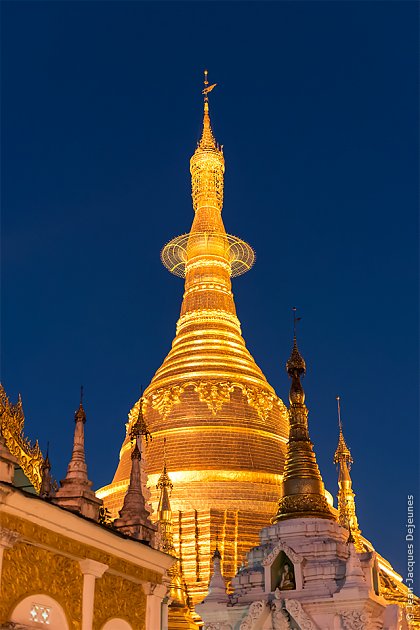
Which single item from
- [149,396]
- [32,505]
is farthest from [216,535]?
[32,505]

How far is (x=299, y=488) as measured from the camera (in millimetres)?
25578

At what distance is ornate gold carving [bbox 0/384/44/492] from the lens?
1914 centimetres

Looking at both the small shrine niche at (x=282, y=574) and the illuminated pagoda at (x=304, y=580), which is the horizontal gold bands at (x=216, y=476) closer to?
the illuminated pagoda at (x=304, y=580)

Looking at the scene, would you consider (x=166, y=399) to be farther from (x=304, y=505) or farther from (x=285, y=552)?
(x=285, y=552)

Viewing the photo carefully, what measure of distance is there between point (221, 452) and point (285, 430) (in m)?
4.74

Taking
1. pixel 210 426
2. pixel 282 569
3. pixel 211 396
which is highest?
pixel 211 396

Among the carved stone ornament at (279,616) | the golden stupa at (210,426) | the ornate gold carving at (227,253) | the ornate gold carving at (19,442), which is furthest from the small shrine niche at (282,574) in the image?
the ornate gold carving at (227,253)

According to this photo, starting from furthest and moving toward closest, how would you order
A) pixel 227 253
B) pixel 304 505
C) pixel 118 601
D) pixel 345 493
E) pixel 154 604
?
pixel 227 253
pixel 345 493
pixel 304 505
pixel 154 604
pixel 118 601

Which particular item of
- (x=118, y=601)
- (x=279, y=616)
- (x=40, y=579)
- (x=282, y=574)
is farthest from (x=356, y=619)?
(x=40, y=579)

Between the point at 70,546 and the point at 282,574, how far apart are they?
11401mm

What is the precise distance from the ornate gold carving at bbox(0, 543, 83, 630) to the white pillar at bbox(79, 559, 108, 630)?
8 centimetres

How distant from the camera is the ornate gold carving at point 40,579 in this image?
11430 mm

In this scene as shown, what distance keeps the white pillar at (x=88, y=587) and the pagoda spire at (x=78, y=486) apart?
89cm

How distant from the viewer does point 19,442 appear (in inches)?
798
